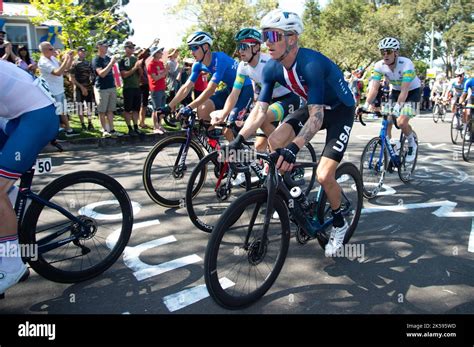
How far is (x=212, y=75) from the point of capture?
19.3ft

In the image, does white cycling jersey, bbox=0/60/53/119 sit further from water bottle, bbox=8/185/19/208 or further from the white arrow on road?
the white arrow on road

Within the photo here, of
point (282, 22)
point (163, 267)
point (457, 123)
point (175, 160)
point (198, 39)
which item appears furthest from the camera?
point (457, 123)

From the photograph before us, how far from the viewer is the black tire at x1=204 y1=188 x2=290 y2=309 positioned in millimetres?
3045

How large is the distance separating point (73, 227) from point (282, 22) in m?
2.56

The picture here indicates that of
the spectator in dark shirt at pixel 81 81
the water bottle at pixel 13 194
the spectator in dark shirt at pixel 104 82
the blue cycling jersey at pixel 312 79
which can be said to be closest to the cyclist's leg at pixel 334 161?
the blue cycling jersey at pixel 312 79

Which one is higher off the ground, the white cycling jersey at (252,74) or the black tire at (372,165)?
the white cycling jersey at (252,74)

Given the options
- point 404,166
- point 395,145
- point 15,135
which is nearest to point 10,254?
point 15,135

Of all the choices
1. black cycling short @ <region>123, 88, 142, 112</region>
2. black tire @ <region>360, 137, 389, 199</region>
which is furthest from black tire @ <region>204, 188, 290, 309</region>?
black cycling short @ <region>123, 88, 142, 112</region>

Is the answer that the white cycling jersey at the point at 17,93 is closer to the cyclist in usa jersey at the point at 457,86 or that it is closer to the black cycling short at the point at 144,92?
the black cycling short at the point at 144,92

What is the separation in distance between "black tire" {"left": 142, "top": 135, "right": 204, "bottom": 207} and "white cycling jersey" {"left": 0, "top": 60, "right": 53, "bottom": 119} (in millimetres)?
2179

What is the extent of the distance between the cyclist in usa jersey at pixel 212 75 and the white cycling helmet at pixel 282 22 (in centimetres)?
193

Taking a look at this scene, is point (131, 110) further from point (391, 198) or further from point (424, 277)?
point (424, 277)

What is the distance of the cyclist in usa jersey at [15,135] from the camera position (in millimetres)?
3025

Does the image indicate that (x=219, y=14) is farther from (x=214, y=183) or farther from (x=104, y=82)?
(x=214, y=183)
